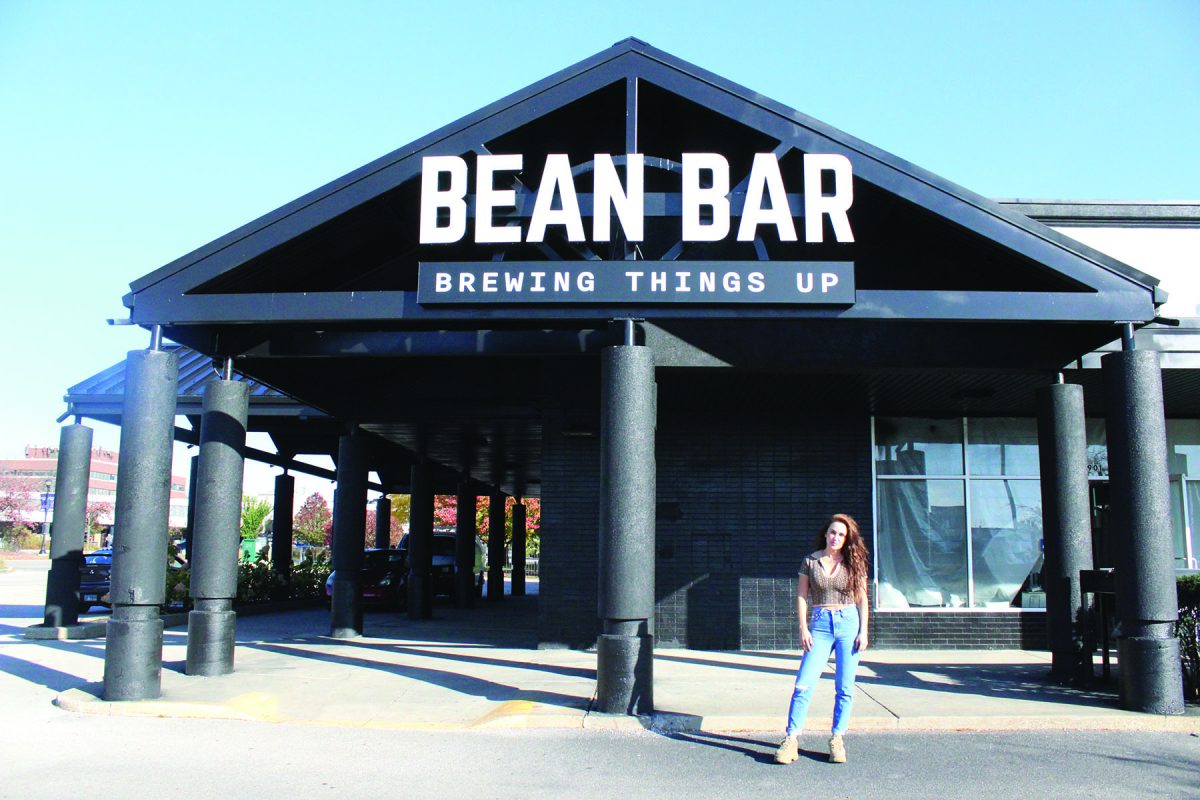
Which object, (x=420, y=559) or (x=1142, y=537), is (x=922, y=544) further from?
(x=420, y=559)

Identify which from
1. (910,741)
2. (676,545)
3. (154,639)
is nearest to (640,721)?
(910,741)

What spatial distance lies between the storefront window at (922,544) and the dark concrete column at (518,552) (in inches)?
674

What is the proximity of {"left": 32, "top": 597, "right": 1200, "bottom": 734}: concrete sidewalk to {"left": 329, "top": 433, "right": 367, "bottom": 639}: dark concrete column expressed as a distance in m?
1.17

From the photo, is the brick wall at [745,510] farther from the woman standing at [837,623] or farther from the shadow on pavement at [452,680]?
the woman standing at [837,623]

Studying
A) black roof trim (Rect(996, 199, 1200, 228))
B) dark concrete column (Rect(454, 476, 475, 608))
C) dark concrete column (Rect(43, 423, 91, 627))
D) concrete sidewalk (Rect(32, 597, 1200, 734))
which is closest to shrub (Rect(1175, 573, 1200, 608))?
concrete sidewalk (Rect(32, 597, 1200, 734))

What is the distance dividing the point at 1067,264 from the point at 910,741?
4.32 meters

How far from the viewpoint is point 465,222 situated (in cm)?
920

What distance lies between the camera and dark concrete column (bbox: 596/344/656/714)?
27.2ft

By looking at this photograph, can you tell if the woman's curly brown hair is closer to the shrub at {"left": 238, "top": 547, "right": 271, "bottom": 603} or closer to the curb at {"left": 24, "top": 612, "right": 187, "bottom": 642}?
the curb at {"left": 24, "top": 612, "right": 187, "bottom": 642}

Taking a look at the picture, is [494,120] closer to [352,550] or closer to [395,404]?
[395,404]

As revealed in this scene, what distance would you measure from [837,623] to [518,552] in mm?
25089

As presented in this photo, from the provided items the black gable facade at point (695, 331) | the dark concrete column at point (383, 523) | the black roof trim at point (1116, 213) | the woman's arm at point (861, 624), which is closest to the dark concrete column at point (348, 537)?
the black gable facade at point (695, 331)

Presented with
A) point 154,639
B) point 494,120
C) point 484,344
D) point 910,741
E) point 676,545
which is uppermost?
point 494,120

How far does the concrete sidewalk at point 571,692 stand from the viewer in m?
8.13
